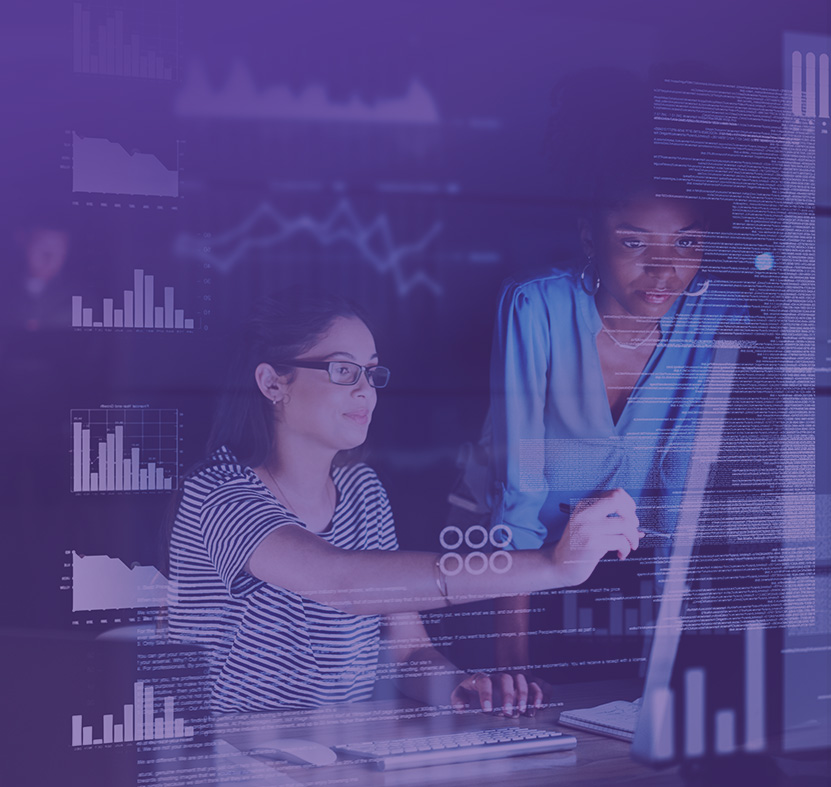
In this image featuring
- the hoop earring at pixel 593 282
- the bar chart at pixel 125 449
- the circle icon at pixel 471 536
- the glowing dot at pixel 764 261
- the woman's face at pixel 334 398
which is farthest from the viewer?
the glowing dot at pixel 764 261

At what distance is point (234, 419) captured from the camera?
184 cm

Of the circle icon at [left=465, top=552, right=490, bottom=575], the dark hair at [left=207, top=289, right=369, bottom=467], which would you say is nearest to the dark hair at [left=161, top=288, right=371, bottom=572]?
the dark hair at [left=207, top=289, right=369, bottom=467]

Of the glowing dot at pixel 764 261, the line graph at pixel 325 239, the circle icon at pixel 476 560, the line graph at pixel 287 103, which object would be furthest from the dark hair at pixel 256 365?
the glowing dot at pixel 764 261

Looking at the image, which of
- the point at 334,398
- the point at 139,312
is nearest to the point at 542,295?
the point at 334,398

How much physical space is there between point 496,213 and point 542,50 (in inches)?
15.0

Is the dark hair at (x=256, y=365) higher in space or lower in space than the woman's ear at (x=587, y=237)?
lower

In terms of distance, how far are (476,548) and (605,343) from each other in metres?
0.55

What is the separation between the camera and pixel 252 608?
72.6 inches

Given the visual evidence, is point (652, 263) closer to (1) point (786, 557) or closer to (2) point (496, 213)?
(2) point (496, 213)

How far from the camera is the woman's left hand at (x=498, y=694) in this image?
6.50 ft

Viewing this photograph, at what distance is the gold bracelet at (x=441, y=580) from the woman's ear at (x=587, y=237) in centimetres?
75

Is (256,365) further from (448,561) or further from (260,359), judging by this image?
(448,561)

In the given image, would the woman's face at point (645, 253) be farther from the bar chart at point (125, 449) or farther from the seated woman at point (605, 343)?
the bar chart at point (125, 449)

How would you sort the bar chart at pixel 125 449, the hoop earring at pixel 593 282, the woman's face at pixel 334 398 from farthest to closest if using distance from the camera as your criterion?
the hoop earring at pixel 593 282 < the woman's face at pixel 334 398 < the bar chart at pixel 125 449
